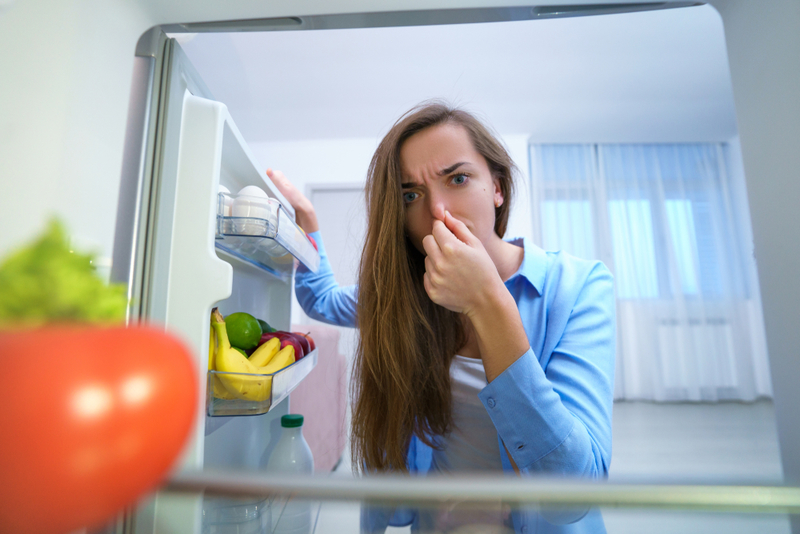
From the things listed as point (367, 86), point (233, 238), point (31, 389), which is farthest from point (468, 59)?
point (31, 389)

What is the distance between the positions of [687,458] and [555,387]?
5.99 ft

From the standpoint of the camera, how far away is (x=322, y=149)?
10.2 feet

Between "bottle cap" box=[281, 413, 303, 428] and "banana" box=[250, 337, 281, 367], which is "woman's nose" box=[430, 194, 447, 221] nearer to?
"banana" box=[250, 337, 281, 367]

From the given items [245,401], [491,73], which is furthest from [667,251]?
[245,401]

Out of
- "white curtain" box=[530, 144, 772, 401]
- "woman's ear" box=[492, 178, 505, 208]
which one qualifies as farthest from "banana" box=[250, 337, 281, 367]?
"white curtain" box=[530, 144, 772, 401]

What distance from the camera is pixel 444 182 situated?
745 mm

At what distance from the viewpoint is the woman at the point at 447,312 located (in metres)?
0.62

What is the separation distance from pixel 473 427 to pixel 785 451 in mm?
489

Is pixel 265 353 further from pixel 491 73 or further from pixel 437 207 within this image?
pixel 491 73

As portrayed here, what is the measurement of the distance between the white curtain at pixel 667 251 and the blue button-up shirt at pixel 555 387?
2.87 m

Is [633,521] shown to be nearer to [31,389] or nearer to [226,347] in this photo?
[31,389]

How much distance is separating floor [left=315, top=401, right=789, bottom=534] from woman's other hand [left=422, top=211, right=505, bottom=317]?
0.84ft

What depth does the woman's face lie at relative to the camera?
2.40 ft

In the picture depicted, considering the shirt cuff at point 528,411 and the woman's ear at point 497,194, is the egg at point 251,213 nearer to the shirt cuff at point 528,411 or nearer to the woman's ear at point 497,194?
the shirt cuff at point 528,411
